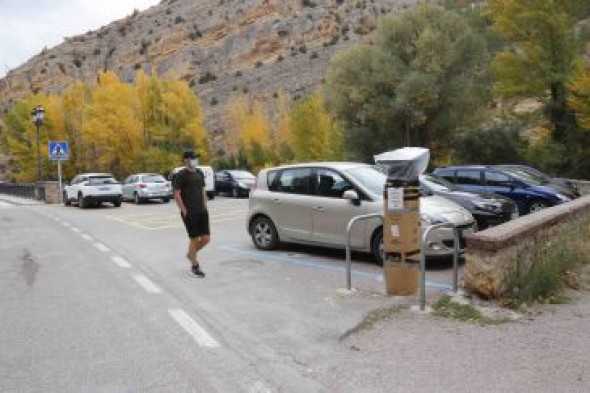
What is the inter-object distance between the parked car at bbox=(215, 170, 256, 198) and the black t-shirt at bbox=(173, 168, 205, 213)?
2368 cm

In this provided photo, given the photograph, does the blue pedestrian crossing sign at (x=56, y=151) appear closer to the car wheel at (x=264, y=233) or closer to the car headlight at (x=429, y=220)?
the car wheel at (x=264, y=233)

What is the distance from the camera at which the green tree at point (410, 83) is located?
3522 cm

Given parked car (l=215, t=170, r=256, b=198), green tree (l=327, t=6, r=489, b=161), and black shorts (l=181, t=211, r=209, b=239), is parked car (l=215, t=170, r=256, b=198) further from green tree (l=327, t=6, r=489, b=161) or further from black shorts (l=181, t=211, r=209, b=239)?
black shorts (l=181, t=211, r=209, b=239)

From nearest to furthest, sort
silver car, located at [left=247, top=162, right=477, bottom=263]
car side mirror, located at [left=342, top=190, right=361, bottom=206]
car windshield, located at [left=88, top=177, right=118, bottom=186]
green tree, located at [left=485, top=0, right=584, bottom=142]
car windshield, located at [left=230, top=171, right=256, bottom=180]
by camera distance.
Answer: silver car, located at [left=247, top=162, right=477, bottom=263], car side mirror, located at [left=342, top=190, right=361, bottom=206], car windshield, located at [left=88, top=177, right=118, bottom=186], green tree, located at [left=485, top=0, right=584, bottom=142], car windshield, located at [left=230, top=171, right=256, bottom=180]

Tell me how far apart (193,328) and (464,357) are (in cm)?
272

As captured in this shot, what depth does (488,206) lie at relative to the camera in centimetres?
1206

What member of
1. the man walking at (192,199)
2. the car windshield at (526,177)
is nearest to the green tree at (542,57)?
the car windshield at (526,177)

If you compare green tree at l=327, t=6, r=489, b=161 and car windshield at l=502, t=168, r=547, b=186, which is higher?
green tree at l=327, t=6, r=489, b=161

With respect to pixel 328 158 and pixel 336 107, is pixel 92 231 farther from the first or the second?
pixel 328 158

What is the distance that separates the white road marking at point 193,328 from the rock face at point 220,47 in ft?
221

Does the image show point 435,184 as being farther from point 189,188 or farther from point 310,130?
point 310,130

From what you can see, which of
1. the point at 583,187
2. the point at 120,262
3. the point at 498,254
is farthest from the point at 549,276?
the point at 583,187

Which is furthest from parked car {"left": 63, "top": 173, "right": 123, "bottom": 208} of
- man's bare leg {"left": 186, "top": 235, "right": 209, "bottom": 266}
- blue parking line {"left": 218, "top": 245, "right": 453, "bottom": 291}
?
man's bare leg {"left": 186, "top": 235, "right": 209, "bottom": 266}

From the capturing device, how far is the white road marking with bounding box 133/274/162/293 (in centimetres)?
864
